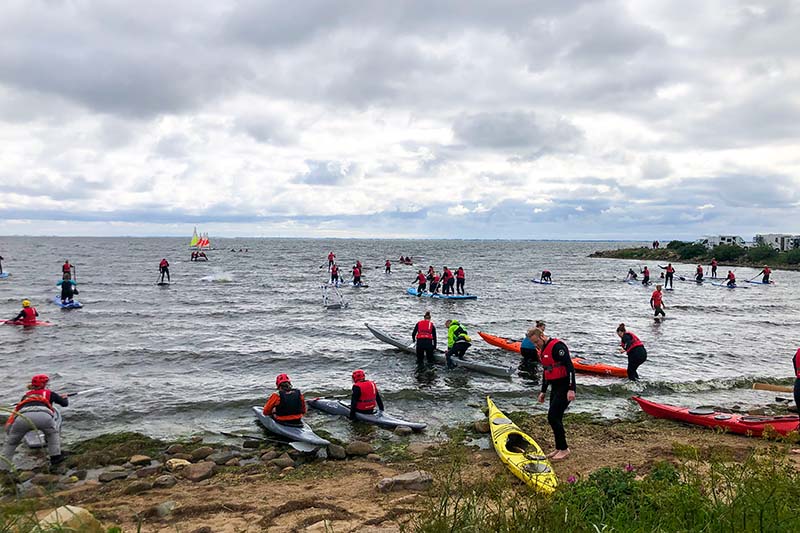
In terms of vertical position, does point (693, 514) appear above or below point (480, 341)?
above

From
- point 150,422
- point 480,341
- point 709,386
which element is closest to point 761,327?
point 709,386

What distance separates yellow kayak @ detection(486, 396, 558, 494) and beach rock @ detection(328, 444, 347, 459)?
275cm

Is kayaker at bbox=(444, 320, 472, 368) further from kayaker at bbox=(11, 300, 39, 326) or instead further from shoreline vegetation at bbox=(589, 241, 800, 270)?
shoreline vegetation at bbox=(589, 241, 800, 270)

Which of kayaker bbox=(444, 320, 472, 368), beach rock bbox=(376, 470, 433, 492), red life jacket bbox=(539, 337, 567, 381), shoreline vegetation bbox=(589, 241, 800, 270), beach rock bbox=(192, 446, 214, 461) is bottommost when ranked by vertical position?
beach rock bbox=(192, 446, 214, 461)

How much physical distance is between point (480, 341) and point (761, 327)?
13918 mm

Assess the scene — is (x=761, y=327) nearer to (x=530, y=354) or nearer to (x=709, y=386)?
(x=709, y=386)

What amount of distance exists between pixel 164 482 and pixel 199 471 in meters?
0.60

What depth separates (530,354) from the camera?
16.2 metres

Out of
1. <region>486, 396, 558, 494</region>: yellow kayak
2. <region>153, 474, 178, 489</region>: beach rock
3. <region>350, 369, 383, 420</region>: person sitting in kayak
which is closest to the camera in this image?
<region>486, 396, 558, 494</region>: yellow kayak

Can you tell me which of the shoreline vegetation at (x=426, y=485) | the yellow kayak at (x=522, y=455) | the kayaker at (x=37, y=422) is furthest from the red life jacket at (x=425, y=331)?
the kayaker at (x=37, y=422)

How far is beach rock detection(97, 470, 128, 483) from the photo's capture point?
8.52 metres

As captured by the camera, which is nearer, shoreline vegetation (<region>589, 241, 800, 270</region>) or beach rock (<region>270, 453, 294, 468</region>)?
beach rock (<region>270, 453, 294, 468</region>)

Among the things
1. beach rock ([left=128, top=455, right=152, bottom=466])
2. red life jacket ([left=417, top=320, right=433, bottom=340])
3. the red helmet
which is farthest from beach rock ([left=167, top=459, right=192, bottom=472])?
red life jacket ([left=417, top=320, right=433, bottom=340])

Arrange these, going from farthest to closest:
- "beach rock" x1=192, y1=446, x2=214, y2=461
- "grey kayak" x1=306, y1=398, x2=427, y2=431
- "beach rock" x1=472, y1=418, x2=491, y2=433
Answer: "grey kayak" x1=306, y1=398, x2=427, y2=431 → "beach rock" x1=472, y1=418, x2=491, y2=433 → "beach rock" x1=192, y1=446, x2=214, y2=461
